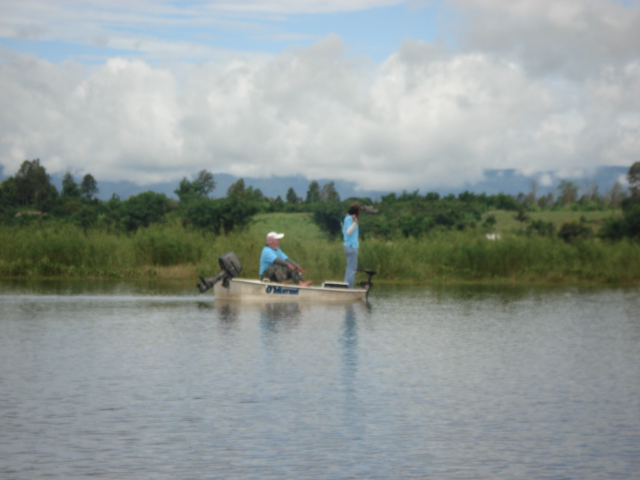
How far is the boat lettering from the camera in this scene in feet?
61.6

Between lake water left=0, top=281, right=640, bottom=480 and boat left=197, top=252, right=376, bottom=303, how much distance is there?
2779 mm

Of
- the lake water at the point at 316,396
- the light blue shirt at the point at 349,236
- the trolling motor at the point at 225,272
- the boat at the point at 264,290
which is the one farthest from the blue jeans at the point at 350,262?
the lake water at the point at 316,396

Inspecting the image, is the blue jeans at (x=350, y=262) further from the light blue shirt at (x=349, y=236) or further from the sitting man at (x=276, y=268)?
the sitting man at (x=276, y=268)

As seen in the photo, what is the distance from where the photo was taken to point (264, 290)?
62.1ft

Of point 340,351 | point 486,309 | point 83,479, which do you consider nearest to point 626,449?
point 83,479

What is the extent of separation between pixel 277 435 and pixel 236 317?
8903 mm

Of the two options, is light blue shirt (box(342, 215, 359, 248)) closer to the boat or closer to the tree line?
the boat

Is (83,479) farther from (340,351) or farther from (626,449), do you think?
(340,351)

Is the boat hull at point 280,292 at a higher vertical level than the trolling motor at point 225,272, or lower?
lower

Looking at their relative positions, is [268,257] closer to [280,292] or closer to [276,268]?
[276,268]

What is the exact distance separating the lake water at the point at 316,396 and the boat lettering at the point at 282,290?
273 centimetres

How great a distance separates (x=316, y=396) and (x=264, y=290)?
35.0ft

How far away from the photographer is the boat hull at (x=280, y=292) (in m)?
18.8

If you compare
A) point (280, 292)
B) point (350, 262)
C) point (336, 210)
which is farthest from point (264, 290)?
point (336, 210)
